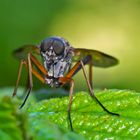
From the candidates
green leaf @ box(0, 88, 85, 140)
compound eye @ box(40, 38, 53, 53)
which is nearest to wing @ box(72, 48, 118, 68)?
compound eye @ box(40, 38, 53, 53)

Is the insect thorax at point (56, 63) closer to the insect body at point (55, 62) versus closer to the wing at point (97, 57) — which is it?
the insect body at point (55, 62)

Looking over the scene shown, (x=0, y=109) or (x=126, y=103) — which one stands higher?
(x=0, y=109)

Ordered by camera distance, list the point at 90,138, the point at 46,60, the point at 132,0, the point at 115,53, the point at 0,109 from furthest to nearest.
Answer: the point at 132,0 < the point at 115,53 < the point at 46,60 < the point at 90,138 < the point at 0,109

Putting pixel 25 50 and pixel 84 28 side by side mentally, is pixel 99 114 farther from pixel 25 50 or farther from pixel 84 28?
pixel 84 28

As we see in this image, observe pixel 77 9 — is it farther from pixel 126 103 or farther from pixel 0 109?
pixel 0 109

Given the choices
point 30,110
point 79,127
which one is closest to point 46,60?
point 30,110

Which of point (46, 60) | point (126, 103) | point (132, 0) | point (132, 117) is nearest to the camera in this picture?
point (132, 117)

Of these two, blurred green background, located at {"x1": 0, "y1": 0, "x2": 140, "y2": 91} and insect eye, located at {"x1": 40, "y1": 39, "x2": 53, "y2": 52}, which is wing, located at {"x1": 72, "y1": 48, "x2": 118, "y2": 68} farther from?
blurred green background, located at {"x1": 0, "y1": 0, "x2": 140, "y2": 91}
